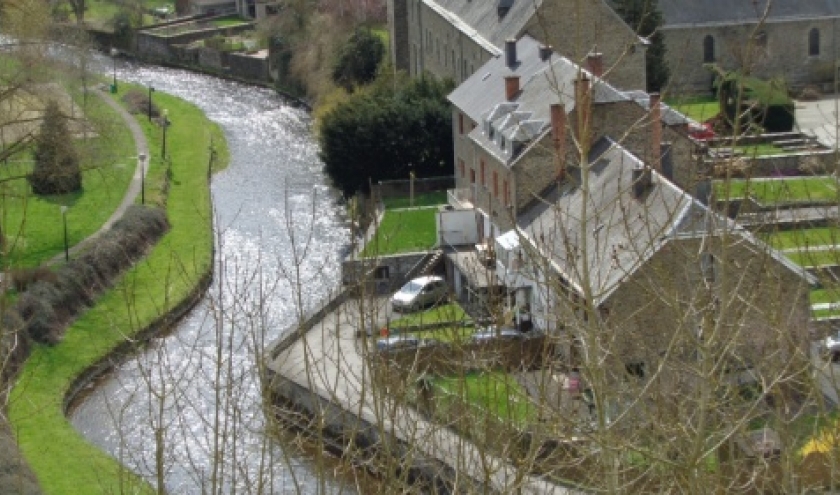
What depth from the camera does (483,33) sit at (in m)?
42.1

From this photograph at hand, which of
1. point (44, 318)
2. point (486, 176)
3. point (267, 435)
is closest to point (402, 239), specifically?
point (486, 176)

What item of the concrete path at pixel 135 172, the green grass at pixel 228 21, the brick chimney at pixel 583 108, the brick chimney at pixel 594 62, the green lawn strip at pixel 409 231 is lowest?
the green lawn strip at pixel 409 231

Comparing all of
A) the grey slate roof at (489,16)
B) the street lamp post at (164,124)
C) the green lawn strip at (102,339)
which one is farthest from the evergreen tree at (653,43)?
the street lamp post at (164,124)

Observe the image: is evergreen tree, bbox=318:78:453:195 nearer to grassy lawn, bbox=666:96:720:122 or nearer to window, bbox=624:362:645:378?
grassy lawn, bbox=666:96:720:122

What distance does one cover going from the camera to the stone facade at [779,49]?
155ft

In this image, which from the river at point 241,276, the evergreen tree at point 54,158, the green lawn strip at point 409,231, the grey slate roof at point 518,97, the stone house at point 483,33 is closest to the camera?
the river at point 241,276

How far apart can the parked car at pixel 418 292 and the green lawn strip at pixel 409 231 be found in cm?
315

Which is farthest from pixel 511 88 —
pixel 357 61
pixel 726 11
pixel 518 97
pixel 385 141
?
pixel 357 61

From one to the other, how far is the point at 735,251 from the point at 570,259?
1275cm

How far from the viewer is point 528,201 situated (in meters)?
32.2

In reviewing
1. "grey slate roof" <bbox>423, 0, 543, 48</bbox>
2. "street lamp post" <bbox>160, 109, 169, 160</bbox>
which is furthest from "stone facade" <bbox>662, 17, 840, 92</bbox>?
"street lamp post" <bbox>160, 109, 169, 160</bbox>

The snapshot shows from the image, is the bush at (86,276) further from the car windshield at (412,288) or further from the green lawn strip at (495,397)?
the green lawn strip at (495,397)

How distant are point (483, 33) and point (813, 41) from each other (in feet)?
35.0

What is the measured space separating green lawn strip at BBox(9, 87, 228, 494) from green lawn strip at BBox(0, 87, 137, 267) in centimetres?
134
